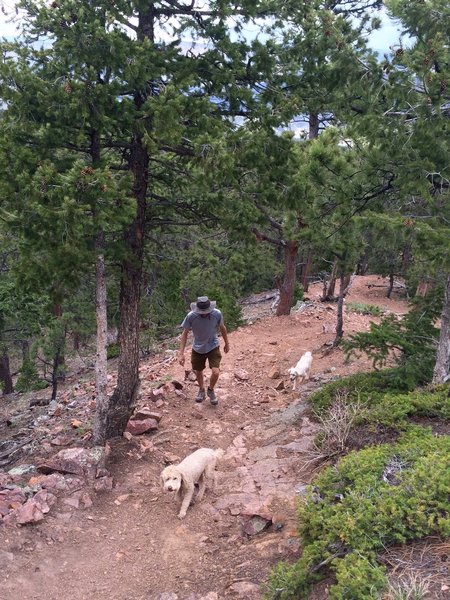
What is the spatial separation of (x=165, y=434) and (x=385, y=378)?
3.74 meters

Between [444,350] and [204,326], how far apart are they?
372 cm

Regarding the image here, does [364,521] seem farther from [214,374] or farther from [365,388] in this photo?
[214,374]

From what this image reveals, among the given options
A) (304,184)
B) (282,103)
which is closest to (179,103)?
(282,103)

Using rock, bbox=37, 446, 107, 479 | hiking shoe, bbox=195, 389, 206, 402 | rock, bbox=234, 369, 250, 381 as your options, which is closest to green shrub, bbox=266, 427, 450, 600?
rock, bbox=37, 446, 107, 479

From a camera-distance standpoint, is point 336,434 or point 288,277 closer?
point 336,434

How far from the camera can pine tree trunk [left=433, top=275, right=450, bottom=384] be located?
697 centimetres

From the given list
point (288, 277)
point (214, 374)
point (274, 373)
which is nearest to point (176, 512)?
point (214, 374)

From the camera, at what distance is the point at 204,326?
807 cm

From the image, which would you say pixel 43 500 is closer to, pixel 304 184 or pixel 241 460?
pixel 241 460

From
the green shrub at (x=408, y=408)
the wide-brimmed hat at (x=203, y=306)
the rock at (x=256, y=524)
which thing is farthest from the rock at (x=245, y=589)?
the wide-brimmed hat at (x=203, y=306)

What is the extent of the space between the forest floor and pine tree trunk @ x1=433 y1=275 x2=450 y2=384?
6.77ft

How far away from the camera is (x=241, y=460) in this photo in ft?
23.6

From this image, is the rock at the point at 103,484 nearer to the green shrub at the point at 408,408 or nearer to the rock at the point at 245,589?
the rock at the point at 245,589

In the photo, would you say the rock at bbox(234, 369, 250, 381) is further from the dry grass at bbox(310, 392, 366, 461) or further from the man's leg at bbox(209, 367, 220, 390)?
the dry grass at bbox(310, 392, 366, 461)
